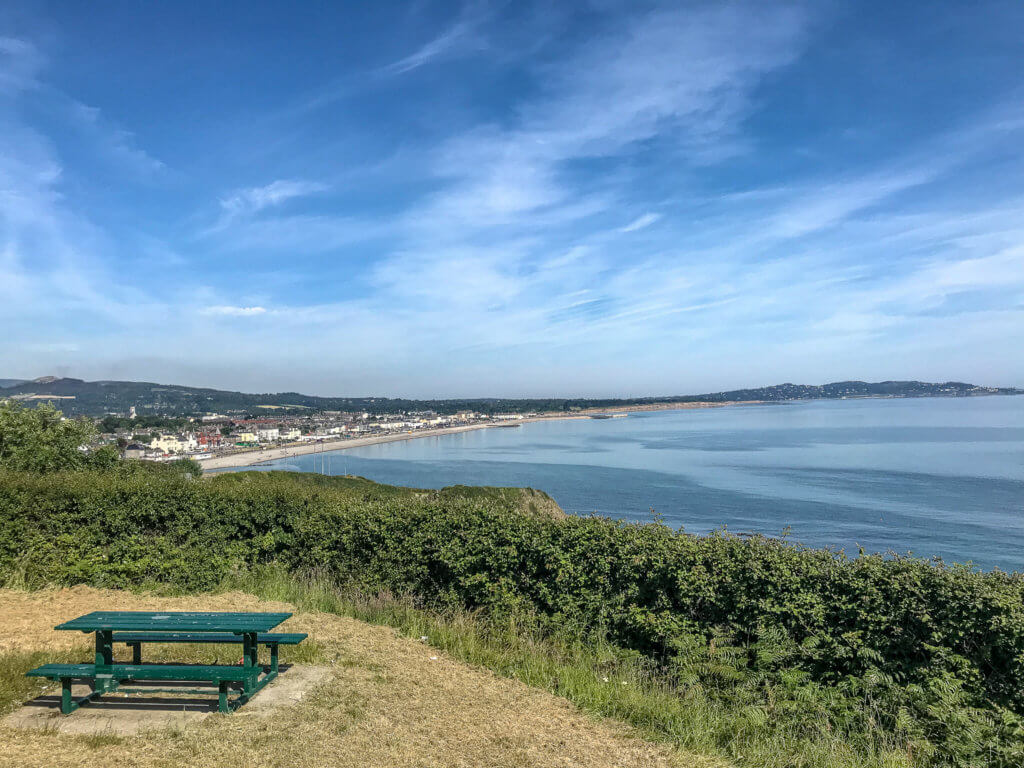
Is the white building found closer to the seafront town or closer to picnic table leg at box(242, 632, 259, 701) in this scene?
the seafront town

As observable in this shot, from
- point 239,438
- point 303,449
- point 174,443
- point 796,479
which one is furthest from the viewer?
point 239,438

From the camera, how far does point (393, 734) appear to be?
445cm

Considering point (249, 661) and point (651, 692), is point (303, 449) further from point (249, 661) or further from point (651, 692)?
point (651, 692)

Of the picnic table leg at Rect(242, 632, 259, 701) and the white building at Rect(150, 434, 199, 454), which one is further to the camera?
the white building at Rect(150, 434, 199, 454)

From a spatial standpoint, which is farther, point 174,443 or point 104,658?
point 174,443

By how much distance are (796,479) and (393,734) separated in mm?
64981

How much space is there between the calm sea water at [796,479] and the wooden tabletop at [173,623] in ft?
18.1

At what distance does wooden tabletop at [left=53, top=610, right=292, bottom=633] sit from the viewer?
474 cm

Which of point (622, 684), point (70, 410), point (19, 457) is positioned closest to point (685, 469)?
point (19, 457)

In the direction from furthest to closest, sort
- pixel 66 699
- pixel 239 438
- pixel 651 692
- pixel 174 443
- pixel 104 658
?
pixel 239 438
pixel 174 443
pixel 651 692
pixel 104 658
pixel 66 699

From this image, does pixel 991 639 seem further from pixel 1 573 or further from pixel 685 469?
pixel 685 469

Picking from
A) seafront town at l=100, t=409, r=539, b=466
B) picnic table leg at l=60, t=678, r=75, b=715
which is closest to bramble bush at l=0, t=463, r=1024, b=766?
picnic table leg at l=60, t=678, r=75, b=715

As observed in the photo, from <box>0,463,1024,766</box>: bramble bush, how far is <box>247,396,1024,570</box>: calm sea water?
84.0 inches

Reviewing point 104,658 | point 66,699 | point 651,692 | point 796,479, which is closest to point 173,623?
point 104,658
